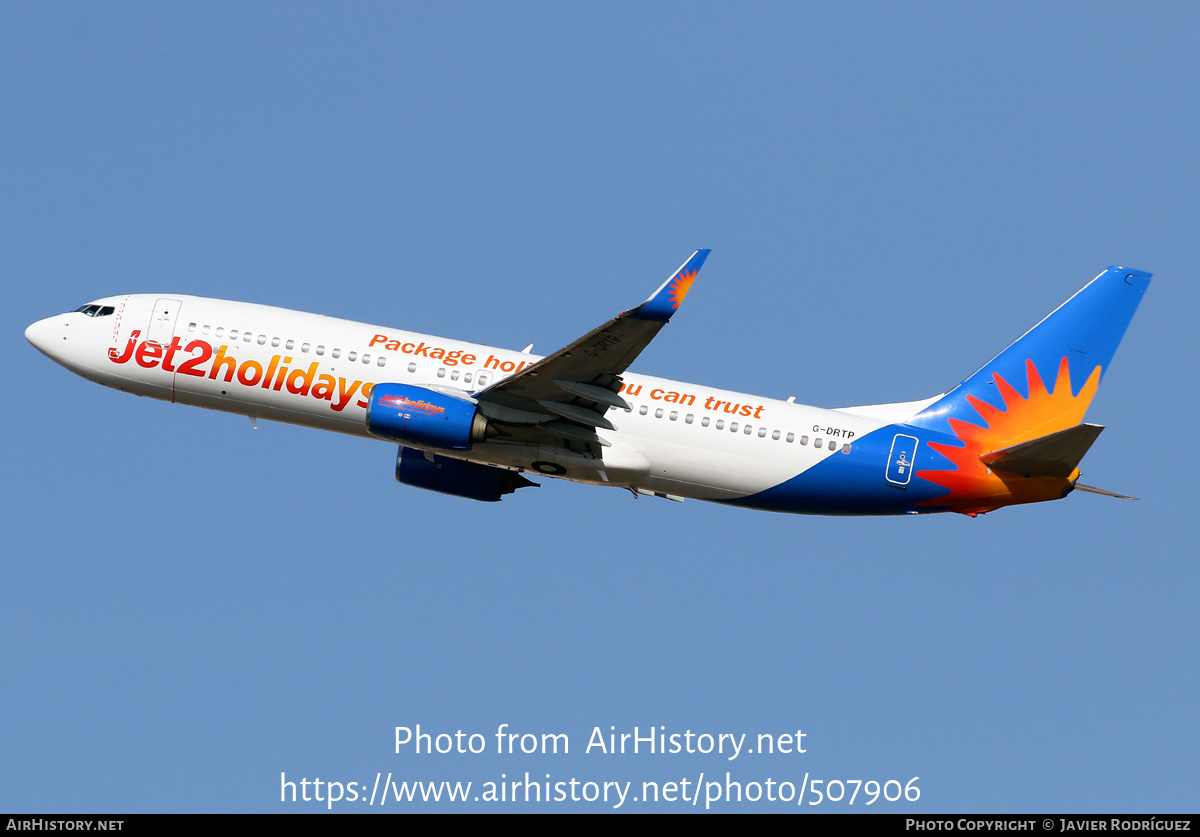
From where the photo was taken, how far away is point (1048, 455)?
37.1 m

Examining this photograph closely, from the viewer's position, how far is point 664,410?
38812 mm

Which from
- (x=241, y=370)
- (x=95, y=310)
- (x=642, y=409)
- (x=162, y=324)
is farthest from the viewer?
(x=95, y=310)

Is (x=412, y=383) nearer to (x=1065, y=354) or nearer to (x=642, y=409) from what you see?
(x=642, y=409)

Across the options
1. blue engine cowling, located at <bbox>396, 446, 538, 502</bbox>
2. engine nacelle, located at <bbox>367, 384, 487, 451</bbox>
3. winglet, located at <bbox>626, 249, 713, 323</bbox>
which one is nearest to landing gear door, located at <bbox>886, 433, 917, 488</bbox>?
winglet, located at <bbox>626, 249, 713, 323</bbox>

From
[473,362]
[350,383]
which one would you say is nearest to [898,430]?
[473,362]

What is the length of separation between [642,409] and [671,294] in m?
6.67

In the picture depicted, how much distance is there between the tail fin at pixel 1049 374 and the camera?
39719mm

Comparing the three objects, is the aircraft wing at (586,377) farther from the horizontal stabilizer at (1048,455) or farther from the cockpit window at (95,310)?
the cockpit window at (95,310)

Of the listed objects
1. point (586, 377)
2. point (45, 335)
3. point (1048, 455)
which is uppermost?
point (45, 335)

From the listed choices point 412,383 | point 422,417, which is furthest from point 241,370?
point 422,417

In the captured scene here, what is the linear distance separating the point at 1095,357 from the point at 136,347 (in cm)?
3014

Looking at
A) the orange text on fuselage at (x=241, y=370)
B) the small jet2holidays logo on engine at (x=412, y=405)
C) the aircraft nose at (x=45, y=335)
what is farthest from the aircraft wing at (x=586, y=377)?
the aircraft nose at (x=45, y=335)
